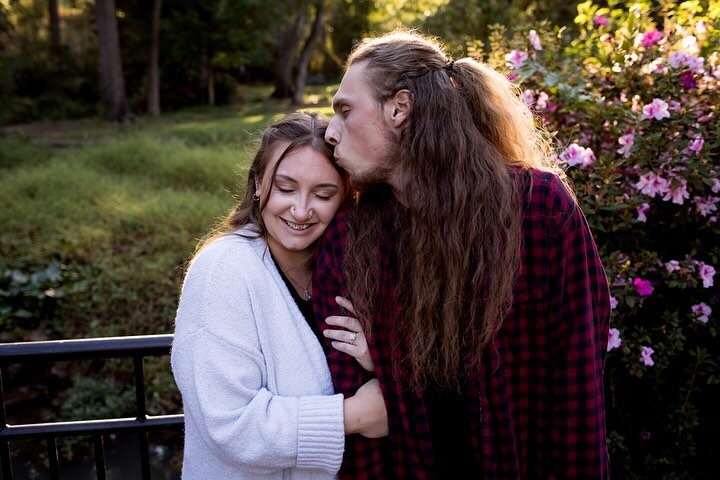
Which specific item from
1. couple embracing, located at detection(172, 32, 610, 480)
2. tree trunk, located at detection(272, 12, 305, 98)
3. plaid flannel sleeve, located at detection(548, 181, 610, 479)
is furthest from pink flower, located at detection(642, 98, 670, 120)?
tree trunk, located at detection(272, 12, 305, 98)

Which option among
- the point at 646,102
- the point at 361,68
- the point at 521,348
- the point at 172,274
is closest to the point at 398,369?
the point at 521,348

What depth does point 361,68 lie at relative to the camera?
1748mm

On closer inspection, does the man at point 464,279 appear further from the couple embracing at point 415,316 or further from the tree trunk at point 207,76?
the tree trunk at point 207,76

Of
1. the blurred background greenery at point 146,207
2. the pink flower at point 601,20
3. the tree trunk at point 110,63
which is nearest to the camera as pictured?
the blurred background greenery at point 146,207

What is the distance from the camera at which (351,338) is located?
173 cm

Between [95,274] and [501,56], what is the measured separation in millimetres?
4196

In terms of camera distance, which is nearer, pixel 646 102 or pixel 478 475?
pixel 478 475

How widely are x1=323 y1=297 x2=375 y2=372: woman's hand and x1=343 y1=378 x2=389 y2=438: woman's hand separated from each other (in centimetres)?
7

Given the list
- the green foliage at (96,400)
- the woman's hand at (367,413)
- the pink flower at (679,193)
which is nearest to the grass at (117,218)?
the green foliage at (96,400)

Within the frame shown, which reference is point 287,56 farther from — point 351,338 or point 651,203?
point 351,338

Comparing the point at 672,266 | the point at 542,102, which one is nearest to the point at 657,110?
the point at 542,102

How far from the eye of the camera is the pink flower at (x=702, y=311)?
2.64m

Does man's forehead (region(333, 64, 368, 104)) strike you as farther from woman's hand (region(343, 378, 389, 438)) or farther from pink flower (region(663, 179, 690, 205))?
pink flower (region(663, 179, 690, 205))

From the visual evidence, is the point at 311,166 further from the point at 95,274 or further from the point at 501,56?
the point at 95,274
